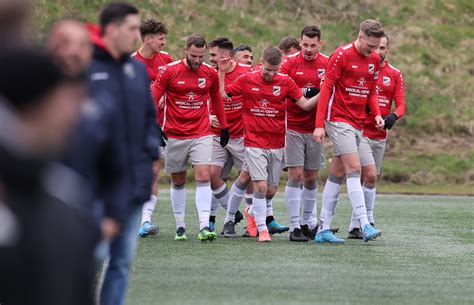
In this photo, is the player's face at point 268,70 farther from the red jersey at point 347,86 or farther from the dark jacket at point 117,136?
the dark jacket at point 117,136

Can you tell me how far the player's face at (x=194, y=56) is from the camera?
13.0 m

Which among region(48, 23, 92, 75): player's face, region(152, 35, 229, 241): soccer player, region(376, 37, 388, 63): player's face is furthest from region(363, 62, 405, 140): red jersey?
region(48, 23, 92, 75): player's face

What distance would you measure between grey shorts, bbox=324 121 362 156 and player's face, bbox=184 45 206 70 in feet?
5.03

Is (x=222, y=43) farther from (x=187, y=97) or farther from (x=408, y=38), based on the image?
(x=408, y=38)

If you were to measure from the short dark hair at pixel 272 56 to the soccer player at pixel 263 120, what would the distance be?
3.0 inches

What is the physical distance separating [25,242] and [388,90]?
1169cm

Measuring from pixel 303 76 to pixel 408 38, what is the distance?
19.4 metres

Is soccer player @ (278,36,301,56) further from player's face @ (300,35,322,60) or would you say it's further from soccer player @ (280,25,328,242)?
player's face @ (300,35,322,60)

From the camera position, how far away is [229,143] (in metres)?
15.0

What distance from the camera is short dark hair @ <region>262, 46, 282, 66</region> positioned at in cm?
1315

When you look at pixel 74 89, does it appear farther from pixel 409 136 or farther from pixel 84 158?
pixel 409 136

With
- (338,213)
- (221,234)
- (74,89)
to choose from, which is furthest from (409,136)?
(74,89)

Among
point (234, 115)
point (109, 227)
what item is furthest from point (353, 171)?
point (109, 227)

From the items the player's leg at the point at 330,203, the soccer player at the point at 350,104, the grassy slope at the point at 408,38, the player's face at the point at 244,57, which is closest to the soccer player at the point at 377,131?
the player's leg at the point at 330,203
